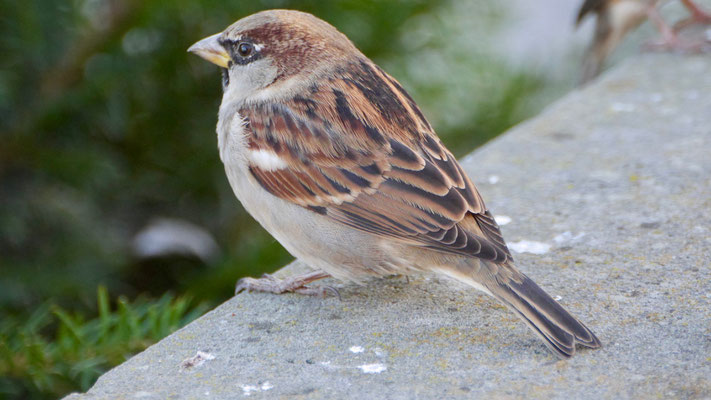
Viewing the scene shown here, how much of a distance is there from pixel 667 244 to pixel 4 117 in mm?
2272

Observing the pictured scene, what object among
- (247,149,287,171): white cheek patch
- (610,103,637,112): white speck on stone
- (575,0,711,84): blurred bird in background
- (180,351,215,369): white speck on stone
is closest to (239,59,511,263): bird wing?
(247,149,287,171): white cheek patch

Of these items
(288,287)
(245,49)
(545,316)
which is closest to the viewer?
(545,316)

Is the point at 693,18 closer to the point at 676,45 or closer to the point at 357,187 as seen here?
the point at 676,45

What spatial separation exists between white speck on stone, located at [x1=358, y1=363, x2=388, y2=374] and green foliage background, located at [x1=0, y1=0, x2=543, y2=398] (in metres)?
0.73

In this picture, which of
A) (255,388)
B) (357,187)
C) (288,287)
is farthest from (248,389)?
(357,187)

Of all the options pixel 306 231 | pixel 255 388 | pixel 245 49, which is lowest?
pixel 255 388

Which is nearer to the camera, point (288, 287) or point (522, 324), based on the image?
point (522, 324)

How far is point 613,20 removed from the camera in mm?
4934

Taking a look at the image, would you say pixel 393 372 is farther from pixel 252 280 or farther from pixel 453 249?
pixel 252 280

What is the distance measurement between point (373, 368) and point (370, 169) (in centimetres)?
61

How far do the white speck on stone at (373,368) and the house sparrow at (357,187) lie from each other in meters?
0.38

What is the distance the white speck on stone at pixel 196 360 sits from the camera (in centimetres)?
214

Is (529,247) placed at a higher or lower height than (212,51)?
lower

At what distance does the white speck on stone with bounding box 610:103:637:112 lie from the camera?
12.0 ft
